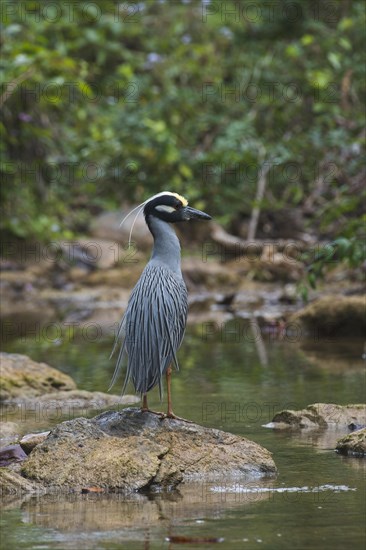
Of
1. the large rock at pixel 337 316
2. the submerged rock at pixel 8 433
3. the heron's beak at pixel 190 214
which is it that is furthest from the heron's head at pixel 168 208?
the large rock at pixel 337 316

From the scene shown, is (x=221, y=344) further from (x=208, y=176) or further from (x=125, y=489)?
(x=208, y=176)

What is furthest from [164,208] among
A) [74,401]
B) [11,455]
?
[74,401]

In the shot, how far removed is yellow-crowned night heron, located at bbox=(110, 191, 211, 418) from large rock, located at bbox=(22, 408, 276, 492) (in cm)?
25

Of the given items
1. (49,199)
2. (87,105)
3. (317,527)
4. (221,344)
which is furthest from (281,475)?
(87,105)

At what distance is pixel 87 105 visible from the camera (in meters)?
19.9

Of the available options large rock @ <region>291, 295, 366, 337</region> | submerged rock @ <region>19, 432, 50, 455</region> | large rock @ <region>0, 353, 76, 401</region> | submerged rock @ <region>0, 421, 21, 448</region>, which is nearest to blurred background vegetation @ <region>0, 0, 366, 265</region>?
large rock @ <region>291, 295, 366, 337</region>

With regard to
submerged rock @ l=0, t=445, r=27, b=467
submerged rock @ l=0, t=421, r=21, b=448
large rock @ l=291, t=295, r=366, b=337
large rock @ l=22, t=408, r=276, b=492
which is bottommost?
large rock @ l=291, t=295, r=366, b=337

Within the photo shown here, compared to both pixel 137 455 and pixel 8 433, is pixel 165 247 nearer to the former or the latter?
pixel 137 455

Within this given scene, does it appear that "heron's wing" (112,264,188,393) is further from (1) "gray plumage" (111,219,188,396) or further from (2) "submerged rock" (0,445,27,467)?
(2) "submerged rock" (0,445,27,467)

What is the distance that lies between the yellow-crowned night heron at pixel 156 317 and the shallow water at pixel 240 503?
0.83 metres

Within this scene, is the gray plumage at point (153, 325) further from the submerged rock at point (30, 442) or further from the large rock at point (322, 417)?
the large rock at point (322, 417)

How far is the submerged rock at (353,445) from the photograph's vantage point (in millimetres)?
5887

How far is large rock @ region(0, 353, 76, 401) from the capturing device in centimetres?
829

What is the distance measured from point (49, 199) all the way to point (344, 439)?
12.7 m
